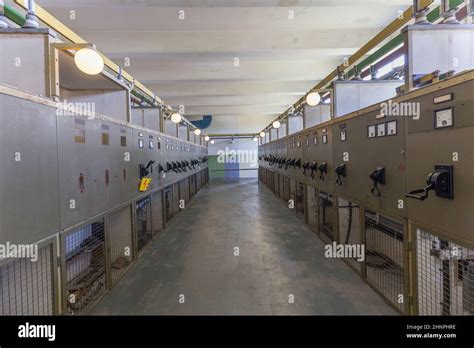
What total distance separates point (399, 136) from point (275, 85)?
511 cm

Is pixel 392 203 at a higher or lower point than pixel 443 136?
lower

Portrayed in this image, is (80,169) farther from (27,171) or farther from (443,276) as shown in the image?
(443,276)

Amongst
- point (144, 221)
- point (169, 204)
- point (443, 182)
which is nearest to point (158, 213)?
point (144, 221)

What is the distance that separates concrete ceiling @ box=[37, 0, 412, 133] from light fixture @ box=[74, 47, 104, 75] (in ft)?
5.81

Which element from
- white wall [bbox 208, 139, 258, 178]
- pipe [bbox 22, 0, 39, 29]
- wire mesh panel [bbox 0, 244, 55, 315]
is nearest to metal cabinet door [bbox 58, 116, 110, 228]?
wire mesh panel [bbox 0, 244, 55, 315]

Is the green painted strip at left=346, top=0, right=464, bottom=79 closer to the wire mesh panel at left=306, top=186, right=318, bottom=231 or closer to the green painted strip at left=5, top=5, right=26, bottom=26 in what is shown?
the wire mesh panel at left=306, top=186, right=318, bottom=231

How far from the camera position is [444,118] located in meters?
1.37

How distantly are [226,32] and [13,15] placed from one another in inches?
100

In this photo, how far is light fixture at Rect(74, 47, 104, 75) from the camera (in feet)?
5.55

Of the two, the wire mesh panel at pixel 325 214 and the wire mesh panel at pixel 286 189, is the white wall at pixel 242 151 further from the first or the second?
the wire mesh panel at pixel 325 214

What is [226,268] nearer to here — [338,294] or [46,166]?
[338,294]
